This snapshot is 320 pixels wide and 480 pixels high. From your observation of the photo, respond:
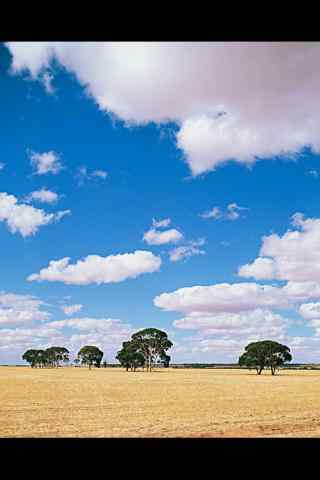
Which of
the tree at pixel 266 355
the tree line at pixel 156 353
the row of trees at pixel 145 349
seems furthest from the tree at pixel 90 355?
the tree at pixel 266 355

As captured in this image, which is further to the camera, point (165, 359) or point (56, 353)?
point (56, 353)

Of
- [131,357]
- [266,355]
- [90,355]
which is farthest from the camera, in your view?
[90,355]

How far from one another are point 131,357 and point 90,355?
67.7 feet

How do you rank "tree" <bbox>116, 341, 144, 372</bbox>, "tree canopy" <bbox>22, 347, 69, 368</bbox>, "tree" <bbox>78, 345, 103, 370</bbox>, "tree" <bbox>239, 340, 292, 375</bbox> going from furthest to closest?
"tree canopy" <bbox>22, 347, 69, 368</bbox> < "tree" <bbox>78, 345, 103, 370</bbox> < "tree" <bbox>116, 341, 144, 372</bbox> < "tree" <bbox>239, 340, 292, 375</bbox>

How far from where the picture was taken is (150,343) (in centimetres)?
8131

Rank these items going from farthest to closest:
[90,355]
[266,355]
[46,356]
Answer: [46,356] < [90,355] < [266,355]

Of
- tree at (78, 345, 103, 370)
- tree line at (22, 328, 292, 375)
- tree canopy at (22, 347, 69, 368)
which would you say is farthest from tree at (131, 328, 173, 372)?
tree canopy at (22, 347, 69, 368)

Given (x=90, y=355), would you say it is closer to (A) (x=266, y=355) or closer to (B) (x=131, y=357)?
(B) (x=131, y=357)

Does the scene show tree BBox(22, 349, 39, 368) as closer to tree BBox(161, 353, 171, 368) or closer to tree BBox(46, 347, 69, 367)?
tree BBox(46, 347, 69, 367)

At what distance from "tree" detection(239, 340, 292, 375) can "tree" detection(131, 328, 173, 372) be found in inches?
520

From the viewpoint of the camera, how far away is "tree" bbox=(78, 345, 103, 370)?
99.8 m

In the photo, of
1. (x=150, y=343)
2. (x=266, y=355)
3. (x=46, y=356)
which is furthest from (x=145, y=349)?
(x=46, y=356)
